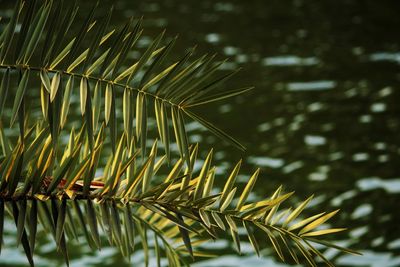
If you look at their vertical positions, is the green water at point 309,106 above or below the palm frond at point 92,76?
below

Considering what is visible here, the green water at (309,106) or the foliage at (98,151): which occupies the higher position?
the foliage at (98,151)

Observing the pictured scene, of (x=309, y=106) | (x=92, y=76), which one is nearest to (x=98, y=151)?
(x=92, y=76)

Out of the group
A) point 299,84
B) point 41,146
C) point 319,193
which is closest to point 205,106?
point 299,84

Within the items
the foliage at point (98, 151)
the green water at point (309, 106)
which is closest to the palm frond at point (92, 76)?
the foliage at point (98, 151)

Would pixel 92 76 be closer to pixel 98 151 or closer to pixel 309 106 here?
pixel 98 151

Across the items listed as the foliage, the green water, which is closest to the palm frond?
the foliage

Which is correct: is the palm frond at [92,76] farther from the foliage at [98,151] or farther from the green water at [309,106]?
the green water at [309,106]

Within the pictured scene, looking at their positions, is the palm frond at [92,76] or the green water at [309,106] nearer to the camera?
the palm frond at [92,76]

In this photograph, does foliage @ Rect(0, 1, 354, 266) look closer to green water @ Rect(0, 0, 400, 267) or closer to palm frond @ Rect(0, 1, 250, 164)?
palm frond @ Rect(0, 1, 250, 164)
